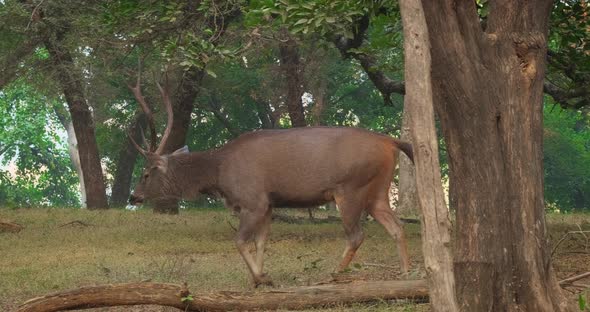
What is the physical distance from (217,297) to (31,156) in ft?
154

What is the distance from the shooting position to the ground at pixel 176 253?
12.1 m

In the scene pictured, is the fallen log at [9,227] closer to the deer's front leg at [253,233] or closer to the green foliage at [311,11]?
the green foliage at [311,11]

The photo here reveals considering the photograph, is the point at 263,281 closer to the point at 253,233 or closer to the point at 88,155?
the point at 253,233

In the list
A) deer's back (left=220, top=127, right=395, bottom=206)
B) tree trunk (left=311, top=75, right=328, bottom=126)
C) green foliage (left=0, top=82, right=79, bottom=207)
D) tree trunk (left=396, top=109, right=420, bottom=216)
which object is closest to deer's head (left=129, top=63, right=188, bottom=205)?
deer's back (left=220, top=127, right=395, bottom=206)

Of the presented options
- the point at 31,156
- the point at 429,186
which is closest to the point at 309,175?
the point at 429,186

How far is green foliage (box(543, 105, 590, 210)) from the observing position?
144ft

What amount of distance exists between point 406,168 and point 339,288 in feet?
61.0

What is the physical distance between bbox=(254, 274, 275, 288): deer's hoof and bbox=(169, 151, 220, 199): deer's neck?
→ 1.88 m

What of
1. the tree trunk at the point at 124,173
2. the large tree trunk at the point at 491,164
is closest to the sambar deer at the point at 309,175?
the large tree trunk at the point at 491,164

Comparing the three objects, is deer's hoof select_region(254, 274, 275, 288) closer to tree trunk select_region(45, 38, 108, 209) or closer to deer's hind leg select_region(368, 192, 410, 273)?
deer's hind leg select_region(368, 192, 410, 273)

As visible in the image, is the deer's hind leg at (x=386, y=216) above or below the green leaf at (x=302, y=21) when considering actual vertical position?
below

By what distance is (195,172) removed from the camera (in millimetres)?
13484

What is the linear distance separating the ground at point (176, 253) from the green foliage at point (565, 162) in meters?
20.8

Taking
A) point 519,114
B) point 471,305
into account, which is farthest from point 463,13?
point 471,305
